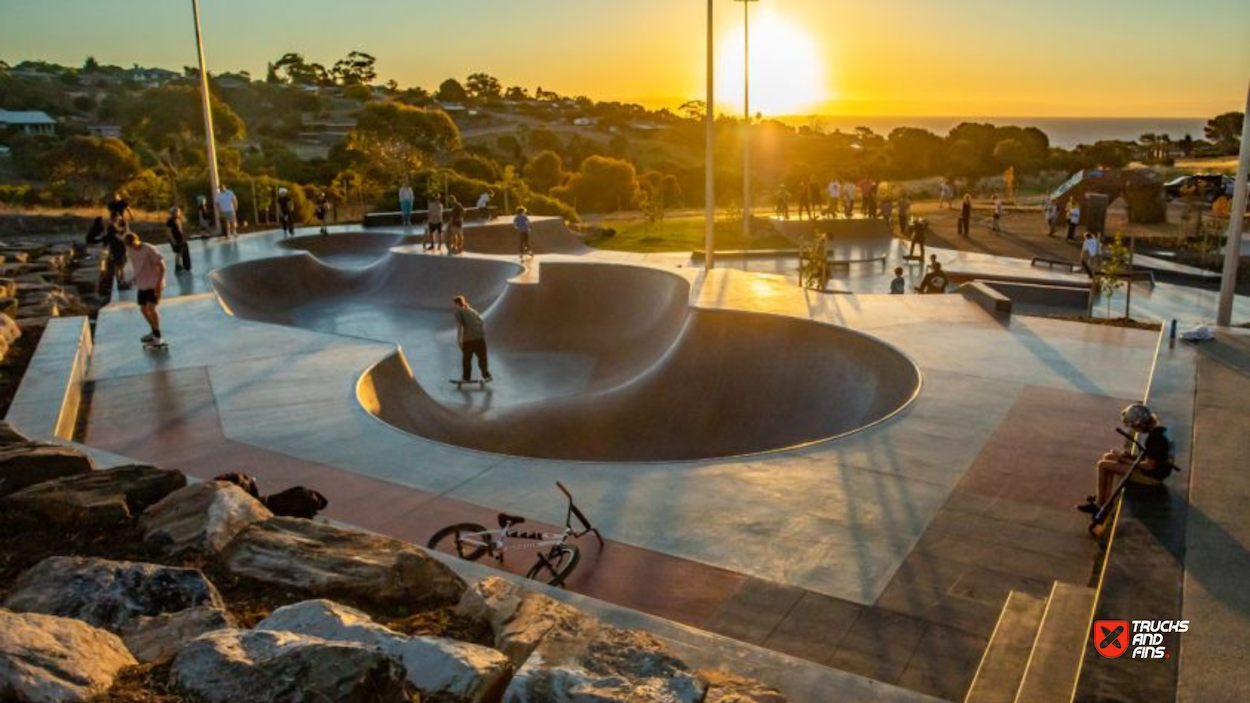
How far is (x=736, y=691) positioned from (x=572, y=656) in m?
0.73

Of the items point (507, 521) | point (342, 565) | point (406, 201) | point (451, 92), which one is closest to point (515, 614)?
point (342, 565)

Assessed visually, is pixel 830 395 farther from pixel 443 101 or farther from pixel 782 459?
pixel 443 101

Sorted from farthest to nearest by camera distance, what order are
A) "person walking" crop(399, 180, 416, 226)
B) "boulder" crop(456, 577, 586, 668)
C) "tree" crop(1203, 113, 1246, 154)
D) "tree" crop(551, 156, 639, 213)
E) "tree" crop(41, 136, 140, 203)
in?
"tree" crop(1203, 113, 1246, 154) → "tree" crop(551, 156, 639, 213) → "tree" crop(41, 136, 140, 203) → "person walking" crop(399, 180, 416, 226) → "boulder" crop(456, 577, 586, 668)

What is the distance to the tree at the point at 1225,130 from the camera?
73875mm

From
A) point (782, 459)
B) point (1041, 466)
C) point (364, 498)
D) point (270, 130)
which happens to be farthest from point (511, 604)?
point (270, 130)

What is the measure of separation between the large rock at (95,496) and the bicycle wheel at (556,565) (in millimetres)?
2566

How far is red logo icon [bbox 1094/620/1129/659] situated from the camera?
3943 millimetres

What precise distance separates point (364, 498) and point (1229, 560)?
6262 mm

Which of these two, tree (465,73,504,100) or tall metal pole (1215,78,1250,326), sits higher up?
tree (465,73,504,100)

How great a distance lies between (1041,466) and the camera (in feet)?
26.2

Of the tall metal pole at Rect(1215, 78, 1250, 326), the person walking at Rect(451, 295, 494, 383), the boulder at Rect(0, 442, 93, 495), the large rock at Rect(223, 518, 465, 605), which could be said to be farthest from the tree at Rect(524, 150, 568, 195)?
the large rock at Rect(223, 518, 465, 605)

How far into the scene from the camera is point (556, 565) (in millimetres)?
6094

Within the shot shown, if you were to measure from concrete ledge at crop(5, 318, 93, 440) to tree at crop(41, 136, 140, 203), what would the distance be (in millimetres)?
42813

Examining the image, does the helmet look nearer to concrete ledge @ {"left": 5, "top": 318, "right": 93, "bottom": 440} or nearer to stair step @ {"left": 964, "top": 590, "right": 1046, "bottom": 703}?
stair step @ {"left": 964, "top": 590, "right": 1046, "bottom": 703}
